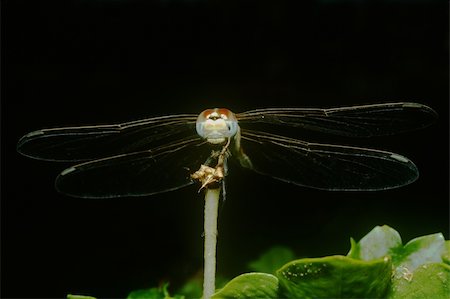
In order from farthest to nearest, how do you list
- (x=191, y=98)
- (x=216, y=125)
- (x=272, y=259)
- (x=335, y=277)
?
(x=191, y=98) → (x=272, y=259) → (x=216, y=125) → (x=335, y=277)

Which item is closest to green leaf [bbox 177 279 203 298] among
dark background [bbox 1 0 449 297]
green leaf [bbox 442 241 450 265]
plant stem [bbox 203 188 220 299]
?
dark background [bbox 1 0 449 297]

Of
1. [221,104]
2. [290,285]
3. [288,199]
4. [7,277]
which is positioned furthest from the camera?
[221,104]

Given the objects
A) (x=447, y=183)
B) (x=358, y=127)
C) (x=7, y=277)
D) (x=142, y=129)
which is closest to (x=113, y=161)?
(x=142, y=129)

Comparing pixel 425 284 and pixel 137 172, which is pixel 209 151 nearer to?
pixel 137 172

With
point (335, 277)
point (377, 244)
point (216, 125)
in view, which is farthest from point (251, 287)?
point (216, 125)

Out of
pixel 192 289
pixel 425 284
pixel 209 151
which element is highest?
pixel 209 151

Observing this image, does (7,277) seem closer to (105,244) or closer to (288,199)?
(105,244)

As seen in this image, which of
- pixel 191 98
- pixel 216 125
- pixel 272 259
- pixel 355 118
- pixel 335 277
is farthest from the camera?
pixel 191 98

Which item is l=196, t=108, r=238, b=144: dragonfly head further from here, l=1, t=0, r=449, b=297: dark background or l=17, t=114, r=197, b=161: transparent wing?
l=1, t=0, r=449, b=297: dark background
